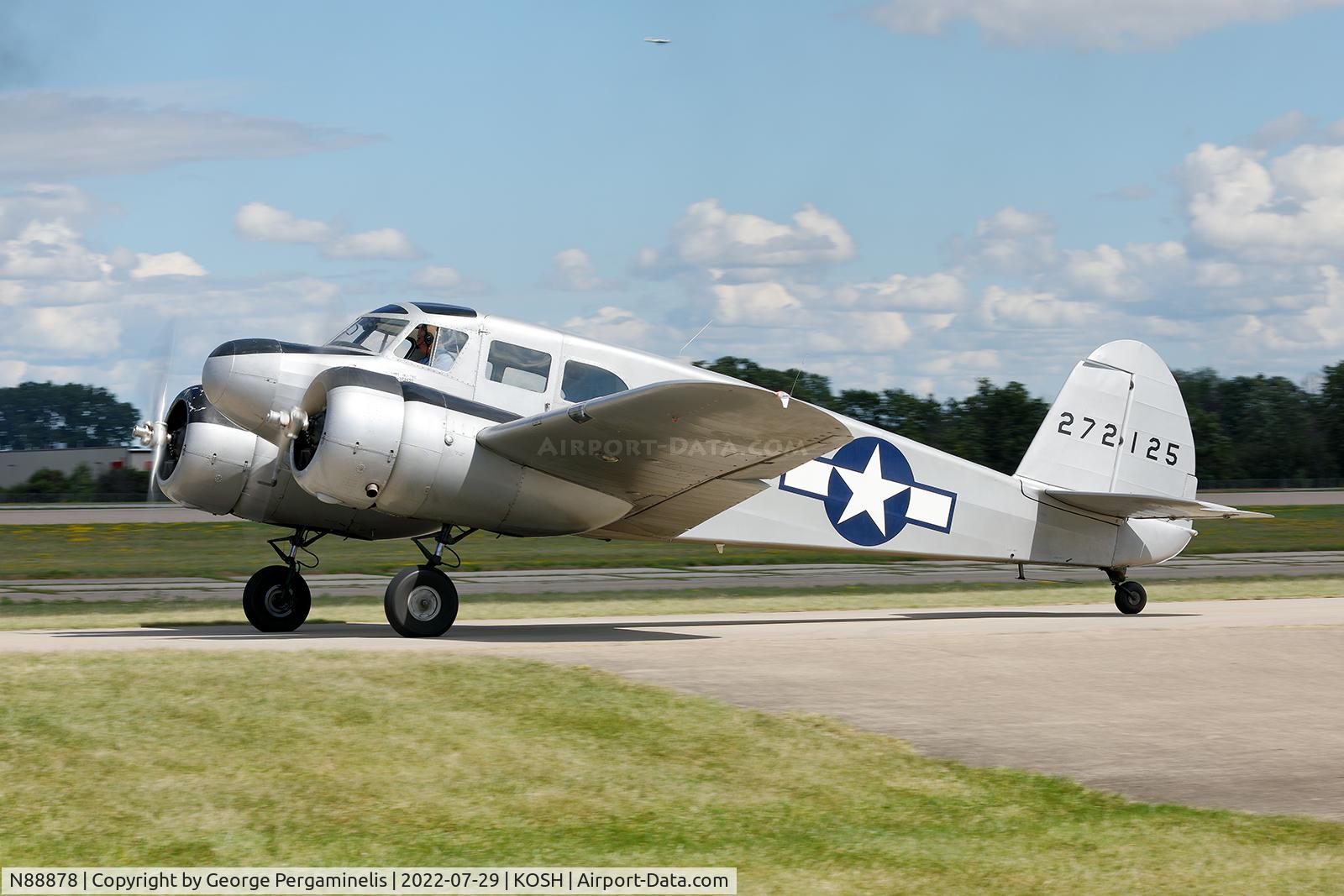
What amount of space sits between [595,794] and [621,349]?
304 inches

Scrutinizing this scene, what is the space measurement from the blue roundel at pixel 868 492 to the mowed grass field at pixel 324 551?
28.5 feet

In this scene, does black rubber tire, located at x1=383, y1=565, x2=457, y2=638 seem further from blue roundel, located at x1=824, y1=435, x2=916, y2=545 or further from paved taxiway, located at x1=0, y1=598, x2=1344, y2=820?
blue roundel, located at x1=824, y1=435, x2=916, y2=545

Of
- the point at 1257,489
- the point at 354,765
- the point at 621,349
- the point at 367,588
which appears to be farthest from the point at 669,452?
the point at 1257,489

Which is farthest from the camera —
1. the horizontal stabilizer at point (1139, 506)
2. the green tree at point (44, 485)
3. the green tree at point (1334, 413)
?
the green tree at point (1334, 413)

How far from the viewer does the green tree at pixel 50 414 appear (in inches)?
3905

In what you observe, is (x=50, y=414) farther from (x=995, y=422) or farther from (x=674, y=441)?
(x=674, y=441)

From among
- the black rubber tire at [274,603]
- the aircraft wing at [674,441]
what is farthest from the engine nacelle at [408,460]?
the black rubber tire at [274,603]

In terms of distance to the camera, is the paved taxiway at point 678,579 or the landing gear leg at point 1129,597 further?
the paved taxiway at point 678,579

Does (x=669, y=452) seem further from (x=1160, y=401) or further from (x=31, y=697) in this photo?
(x=1160, y=401)

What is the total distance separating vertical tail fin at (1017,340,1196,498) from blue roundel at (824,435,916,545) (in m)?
2.67

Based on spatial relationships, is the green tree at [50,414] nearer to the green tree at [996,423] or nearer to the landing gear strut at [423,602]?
the green tree at [996,423]

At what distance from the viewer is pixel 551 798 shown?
22.4ft

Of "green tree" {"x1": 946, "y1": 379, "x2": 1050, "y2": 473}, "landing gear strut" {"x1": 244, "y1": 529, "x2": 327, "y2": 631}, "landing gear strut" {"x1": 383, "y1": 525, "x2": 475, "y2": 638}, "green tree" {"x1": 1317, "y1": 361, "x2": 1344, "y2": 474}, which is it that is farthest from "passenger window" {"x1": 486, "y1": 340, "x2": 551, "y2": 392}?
"green tree" {"x1": 1317, "y1": 361, "x2": 1344, "y2": 474}

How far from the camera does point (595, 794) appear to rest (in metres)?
6.93
